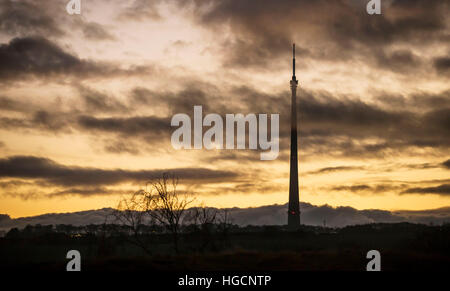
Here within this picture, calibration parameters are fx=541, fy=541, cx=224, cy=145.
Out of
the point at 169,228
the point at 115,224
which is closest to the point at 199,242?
the point at 169,228

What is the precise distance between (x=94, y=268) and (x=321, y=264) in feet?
53.0

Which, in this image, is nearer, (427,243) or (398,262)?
(398,262)

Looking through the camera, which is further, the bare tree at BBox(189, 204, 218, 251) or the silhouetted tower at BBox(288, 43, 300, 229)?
the silhouetted tower at BBox(288, 43, 300, 229)

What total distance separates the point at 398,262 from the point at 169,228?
976 inches

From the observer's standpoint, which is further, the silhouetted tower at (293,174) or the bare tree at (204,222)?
the silhouetted tower at (293,174)

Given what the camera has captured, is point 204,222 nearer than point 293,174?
Yes
